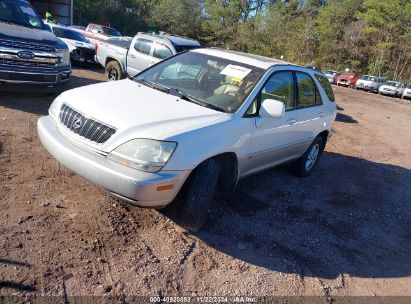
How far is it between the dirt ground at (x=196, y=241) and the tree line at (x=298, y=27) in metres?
41.0

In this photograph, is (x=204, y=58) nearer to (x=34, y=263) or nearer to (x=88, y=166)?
(x=88, y=166)

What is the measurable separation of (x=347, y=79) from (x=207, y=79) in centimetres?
3413

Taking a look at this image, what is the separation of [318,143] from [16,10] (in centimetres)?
633

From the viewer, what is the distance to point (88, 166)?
3467 mm

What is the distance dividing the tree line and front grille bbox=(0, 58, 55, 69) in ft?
124

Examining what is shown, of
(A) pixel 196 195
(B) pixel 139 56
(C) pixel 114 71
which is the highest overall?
(A) pixel 196 195

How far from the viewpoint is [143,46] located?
10742 millimetres

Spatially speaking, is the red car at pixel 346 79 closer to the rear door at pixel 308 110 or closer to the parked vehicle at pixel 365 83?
the parked vehicle at pixel 365 83

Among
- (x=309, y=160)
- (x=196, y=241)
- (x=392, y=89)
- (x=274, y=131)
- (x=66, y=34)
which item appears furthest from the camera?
(x=392, y=89)

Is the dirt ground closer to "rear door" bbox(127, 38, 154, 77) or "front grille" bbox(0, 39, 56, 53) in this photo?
"front grille" bbox(0, 39, 56, 53)

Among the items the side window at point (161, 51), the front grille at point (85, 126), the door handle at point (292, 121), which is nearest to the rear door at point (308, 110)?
the door handle at point (292, 121)

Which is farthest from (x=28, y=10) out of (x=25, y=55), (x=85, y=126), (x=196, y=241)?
(x=196, y=241)

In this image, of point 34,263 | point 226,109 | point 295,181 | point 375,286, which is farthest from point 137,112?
point 295,181

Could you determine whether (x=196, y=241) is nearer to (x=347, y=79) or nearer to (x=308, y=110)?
(x=308, y=110)
